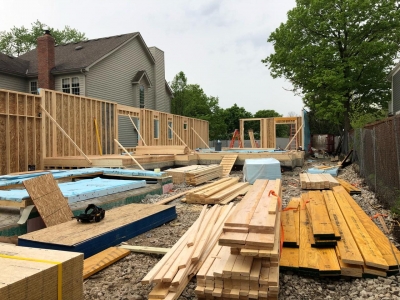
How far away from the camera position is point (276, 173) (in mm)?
11008

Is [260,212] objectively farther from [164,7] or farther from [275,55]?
[275,55]

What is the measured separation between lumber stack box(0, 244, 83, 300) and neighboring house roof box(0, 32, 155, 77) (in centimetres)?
1821

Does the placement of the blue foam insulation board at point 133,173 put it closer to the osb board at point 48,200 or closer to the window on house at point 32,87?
the osb board at point 48,200

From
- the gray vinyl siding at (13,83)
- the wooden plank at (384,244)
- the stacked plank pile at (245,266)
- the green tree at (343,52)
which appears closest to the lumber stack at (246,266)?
the stacked plank pile at (245,266)

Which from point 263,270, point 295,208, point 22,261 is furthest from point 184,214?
point 22,261

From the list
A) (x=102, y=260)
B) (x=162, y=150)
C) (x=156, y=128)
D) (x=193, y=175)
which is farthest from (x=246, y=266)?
(x=156, y=128)

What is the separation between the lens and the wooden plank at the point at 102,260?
3904 mm

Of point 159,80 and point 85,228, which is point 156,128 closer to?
point 159,80

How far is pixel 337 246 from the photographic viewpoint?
409 centimetres

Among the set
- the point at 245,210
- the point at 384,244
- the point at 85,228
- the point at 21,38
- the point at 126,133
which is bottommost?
the point at 384,244

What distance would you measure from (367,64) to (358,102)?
260 centimetres

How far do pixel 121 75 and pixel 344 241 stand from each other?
2071 cm

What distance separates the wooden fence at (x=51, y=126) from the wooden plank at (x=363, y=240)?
9.06m

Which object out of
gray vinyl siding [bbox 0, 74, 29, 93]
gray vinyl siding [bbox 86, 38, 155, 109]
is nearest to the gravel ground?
gray vinyl siding [bbox 86, 38, 155, 109]
